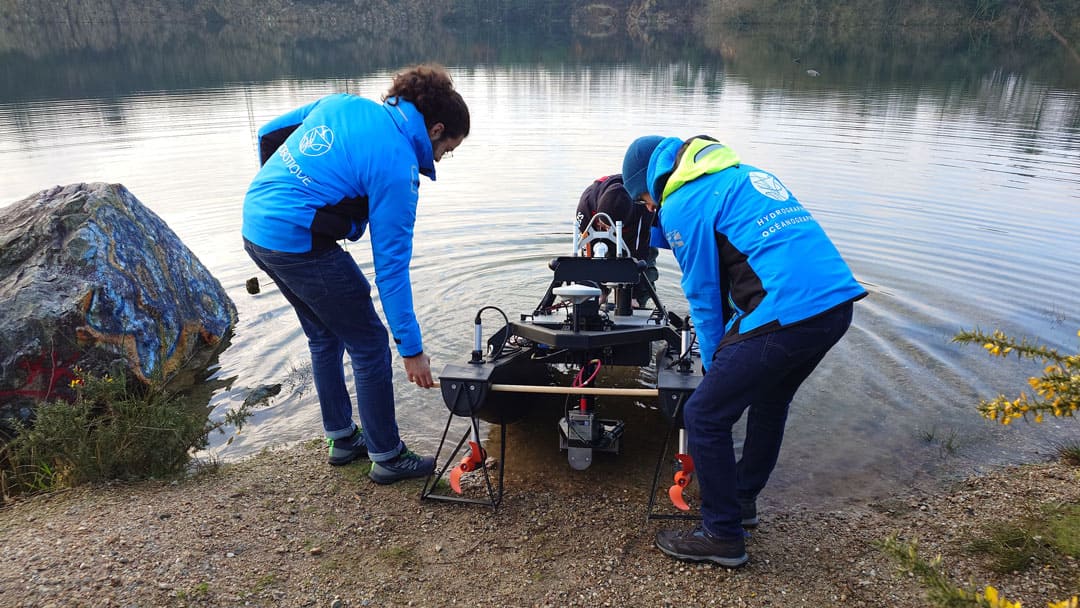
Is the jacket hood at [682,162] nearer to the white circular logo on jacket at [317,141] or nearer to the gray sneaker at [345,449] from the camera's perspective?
the white circular logo on jacket at [317,141]

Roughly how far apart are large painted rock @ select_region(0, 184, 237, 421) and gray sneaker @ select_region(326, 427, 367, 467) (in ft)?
4.70

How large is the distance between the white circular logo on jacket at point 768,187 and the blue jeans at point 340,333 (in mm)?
1876

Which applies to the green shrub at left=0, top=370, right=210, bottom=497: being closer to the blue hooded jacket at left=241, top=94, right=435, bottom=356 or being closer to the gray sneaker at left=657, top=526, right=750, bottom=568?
the blue hooded jacket at left=241, top=94, right=435, bottom=356

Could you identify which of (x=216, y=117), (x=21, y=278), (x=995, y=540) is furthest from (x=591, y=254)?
(x=216, y=117)

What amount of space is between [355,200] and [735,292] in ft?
5.84

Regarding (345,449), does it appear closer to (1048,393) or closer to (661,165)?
(661,165)

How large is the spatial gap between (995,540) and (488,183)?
10.4 metres

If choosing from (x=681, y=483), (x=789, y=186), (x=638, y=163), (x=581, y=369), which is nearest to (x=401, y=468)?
(x=581, y=369)

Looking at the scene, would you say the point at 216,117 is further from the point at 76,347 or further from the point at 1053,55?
the point at 1053,55

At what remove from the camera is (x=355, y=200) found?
128 inches

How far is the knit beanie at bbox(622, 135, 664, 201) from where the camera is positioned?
325 cm

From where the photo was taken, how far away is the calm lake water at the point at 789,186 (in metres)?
5.06

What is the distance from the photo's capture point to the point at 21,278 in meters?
4.87

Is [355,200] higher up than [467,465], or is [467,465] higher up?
[355,200]
